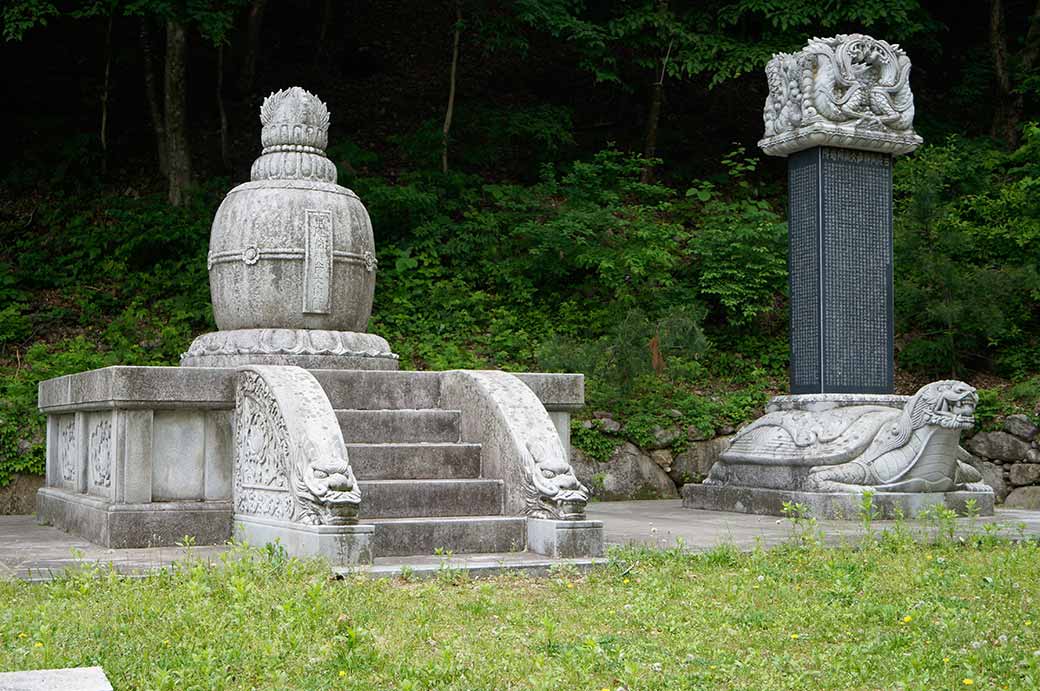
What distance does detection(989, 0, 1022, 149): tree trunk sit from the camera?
748 inches

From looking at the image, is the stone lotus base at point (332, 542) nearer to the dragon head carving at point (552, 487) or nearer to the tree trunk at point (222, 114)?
the dragon head carving at point (552, 487)

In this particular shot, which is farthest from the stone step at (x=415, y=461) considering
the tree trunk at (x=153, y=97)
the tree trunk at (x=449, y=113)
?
the tree trunk at (x=153, y=97)

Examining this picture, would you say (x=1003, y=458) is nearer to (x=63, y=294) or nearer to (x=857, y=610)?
(x=857, y=610)

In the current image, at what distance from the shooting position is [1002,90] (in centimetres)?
1916

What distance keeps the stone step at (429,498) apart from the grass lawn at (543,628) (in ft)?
2.91

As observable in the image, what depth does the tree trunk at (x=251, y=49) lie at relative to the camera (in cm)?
1895

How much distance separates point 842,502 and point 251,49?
44.9 feet

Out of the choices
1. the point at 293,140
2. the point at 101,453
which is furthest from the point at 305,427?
the point at 293,140

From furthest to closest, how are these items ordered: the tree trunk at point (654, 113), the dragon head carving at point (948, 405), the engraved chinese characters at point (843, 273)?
the tree trunk at point (654, 113)
the engraved chinese characters at point (843, 273)
the dragon head carving at point (948, 405)

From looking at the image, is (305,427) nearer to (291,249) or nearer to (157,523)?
(157,523)

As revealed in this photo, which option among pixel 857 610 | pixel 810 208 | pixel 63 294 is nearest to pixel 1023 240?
pixel 810 208

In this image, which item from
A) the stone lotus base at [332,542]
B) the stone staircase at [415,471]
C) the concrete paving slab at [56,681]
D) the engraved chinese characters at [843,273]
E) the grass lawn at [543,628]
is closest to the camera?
the concrete paving slab at [56,681]

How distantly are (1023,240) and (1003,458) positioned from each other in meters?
3.77

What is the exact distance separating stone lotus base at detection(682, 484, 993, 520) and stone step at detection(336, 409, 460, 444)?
3343 mm
